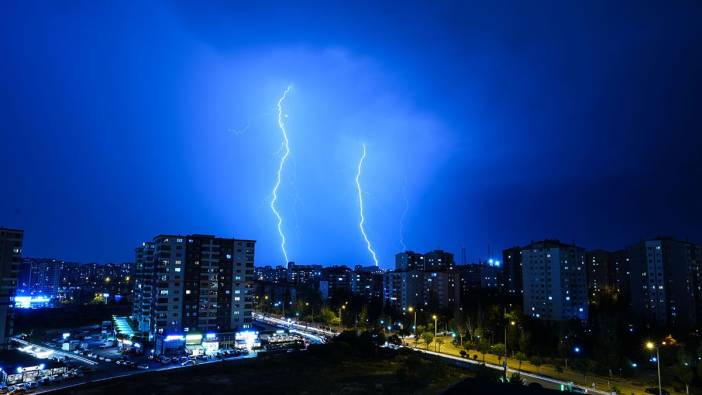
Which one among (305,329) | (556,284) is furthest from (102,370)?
(556,284)

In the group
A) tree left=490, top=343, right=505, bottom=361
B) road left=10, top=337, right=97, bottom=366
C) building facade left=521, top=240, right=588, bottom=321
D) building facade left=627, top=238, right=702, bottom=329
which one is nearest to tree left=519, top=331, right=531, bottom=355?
tree left=490, top=343, right=505, bottom=361

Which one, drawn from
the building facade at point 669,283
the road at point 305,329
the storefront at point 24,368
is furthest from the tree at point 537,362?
the storefront at point 24,368

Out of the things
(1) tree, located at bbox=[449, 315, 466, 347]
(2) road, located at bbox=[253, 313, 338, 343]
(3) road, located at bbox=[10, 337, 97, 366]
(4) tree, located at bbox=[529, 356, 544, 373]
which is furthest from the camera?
(2) road, located at bbox=[253, 313, 338, 343]

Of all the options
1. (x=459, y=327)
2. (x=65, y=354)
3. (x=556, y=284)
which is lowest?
(x=65, y=354)

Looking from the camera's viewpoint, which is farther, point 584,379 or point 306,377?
point 306,377

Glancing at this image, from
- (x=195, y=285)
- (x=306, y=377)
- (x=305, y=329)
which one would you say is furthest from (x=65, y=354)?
(x=305, y=329)

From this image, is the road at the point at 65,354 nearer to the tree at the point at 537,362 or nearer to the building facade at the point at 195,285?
the building facade at the point at 195,285

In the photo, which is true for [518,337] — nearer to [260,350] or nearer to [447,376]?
[447,376]

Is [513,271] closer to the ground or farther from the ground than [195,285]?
farther from the ground

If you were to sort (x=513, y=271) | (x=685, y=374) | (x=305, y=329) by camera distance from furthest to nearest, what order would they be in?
(x=513, y=271) → (x=305, y=329) → (x=685, y=374)

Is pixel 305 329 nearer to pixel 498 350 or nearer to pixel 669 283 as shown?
pixel 498 350

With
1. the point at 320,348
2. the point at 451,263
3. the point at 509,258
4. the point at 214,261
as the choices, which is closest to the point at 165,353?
the point at 214,261

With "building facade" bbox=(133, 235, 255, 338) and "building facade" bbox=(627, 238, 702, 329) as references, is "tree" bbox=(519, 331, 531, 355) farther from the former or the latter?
"building facade" bbox=(133, 235, 255, 338)

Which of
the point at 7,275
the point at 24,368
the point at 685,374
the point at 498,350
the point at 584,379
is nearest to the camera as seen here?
the point at 685,374
